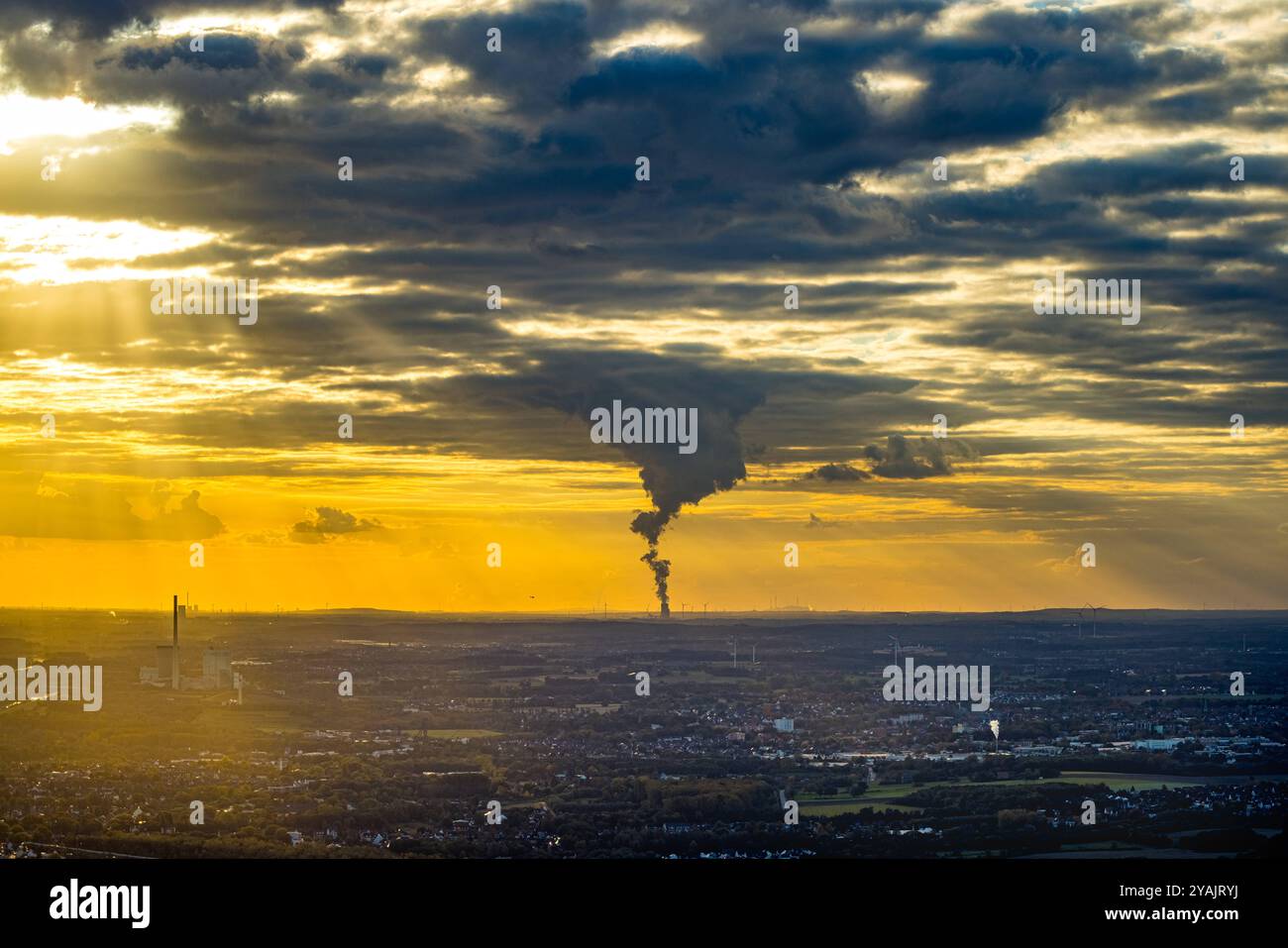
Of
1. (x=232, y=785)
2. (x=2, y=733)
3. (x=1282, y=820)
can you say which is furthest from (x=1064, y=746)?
(x=2, y=733)
